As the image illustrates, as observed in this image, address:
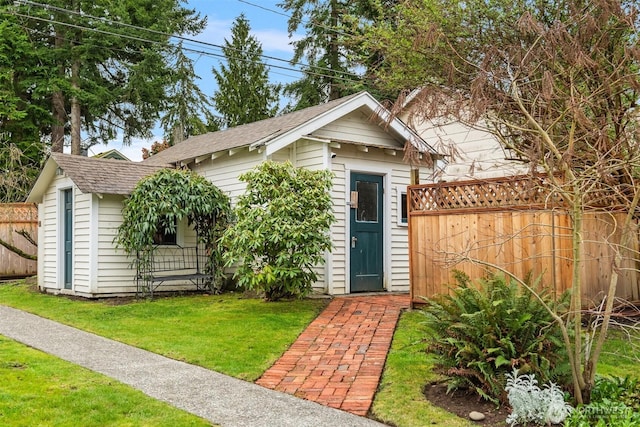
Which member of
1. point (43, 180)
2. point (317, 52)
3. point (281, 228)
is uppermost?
point (317, 52)

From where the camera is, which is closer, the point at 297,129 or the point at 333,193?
the point at 297,129

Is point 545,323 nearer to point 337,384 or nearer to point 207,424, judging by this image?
point 337,384

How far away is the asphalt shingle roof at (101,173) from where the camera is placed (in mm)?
10807

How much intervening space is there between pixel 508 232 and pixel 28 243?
1406cm

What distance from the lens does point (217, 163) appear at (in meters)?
12.1

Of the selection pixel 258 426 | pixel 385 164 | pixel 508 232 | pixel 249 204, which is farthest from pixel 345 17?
pixel 258 426

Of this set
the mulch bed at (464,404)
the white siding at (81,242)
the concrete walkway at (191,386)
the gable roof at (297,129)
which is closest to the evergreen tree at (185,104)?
the gable roof at (297,129)

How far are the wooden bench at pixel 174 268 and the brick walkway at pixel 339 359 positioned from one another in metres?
3.46

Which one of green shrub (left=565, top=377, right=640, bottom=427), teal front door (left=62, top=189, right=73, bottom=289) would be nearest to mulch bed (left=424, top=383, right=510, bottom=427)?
green shrub (left=565, top=377, right=640, bottom=427)

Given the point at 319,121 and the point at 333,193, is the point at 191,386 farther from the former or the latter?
the point at 319,121

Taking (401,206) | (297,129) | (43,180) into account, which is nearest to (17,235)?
(43,180)

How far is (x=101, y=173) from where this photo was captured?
11461 mm

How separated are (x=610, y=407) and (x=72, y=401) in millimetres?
4199

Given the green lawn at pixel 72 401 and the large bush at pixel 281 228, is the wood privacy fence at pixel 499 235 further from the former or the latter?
the green lawn at pixel 72 401
